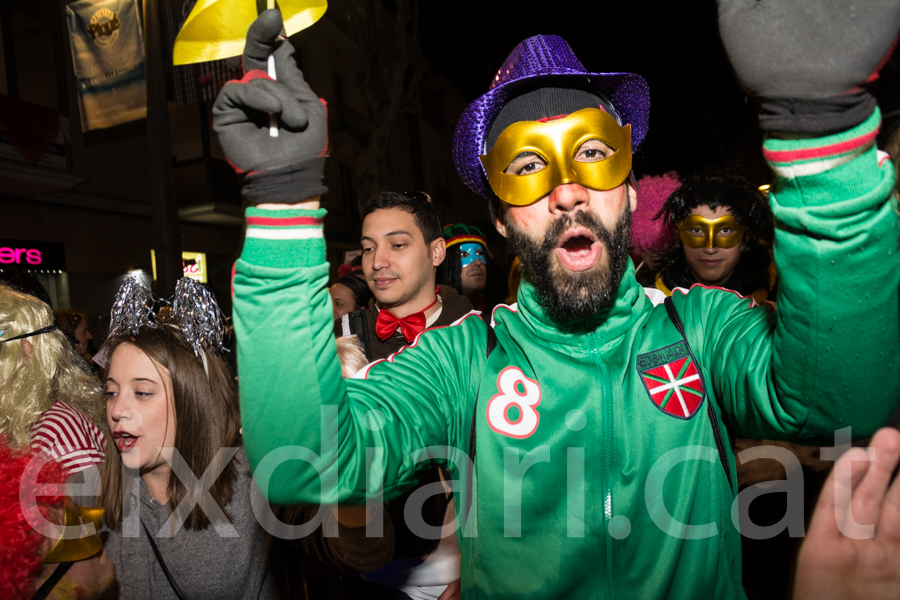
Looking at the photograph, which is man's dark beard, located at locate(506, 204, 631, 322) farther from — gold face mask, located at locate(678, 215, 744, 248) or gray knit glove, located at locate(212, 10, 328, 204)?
gold face mask, located at locate(678, 215, 744, 248)

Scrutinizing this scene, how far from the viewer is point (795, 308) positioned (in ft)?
3.26

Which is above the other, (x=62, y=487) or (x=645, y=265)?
(x=645, y=265)

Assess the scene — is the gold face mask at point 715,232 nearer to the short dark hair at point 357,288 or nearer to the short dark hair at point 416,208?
the short dark hair at point 416,208

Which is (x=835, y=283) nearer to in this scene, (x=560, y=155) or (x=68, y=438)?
(x=560, y=155)

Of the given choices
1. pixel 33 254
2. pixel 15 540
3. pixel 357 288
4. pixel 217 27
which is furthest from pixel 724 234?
pixel 33 254

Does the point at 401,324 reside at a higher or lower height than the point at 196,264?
lower

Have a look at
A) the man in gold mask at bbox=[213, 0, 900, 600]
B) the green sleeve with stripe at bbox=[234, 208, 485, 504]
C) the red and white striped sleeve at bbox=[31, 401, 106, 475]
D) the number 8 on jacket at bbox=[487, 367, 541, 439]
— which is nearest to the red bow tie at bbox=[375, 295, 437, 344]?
the man in gold mask at bbox=[213, 0, 900, 600]

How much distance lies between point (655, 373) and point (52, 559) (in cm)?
199

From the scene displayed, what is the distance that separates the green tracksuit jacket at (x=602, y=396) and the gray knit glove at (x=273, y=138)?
0.20ft

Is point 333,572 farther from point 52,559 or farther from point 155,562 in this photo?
point 52,559

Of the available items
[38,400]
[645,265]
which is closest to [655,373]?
[38,400]

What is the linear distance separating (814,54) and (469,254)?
412 cm

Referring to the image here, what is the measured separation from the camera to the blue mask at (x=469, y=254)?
→ 4.96 meters

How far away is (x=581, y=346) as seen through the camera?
1.52 meters
